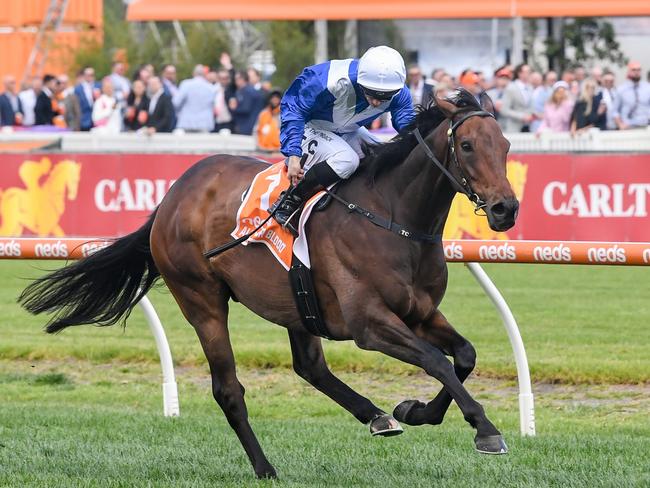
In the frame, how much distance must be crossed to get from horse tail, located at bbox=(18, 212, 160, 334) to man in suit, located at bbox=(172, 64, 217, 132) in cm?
1114

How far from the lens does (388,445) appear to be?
668 centimetres

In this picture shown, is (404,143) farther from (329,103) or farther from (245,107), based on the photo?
(245,107)

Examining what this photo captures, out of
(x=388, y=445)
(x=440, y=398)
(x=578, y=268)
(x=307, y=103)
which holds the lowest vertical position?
(x=578, y=268)

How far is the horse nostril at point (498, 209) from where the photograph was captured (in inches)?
203

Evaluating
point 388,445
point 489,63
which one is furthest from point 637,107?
point 388,445

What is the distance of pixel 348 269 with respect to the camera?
577 centimetres

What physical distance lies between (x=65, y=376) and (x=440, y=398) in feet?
13.2

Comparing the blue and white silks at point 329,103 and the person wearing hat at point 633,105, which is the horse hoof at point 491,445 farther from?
the person wearing hat at point 633,105

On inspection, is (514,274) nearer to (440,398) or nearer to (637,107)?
(637,107)

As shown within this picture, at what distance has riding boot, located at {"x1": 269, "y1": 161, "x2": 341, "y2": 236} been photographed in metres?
5.93

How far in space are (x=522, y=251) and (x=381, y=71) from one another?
1.56m

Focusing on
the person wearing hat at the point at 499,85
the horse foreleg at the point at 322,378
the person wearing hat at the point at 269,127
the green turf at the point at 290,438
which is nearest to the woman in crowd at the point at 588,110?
the person wearing hat at the point at 499,85

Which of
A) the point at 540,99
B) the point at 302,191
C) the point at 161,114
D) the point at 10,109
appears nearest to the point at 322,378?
the point at 302,191

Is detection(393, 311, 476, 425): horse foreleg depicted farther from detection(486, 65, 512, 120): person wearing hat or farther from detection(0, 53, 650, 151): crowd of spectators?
detection(486, 65, 512, 120): person wearing hat
